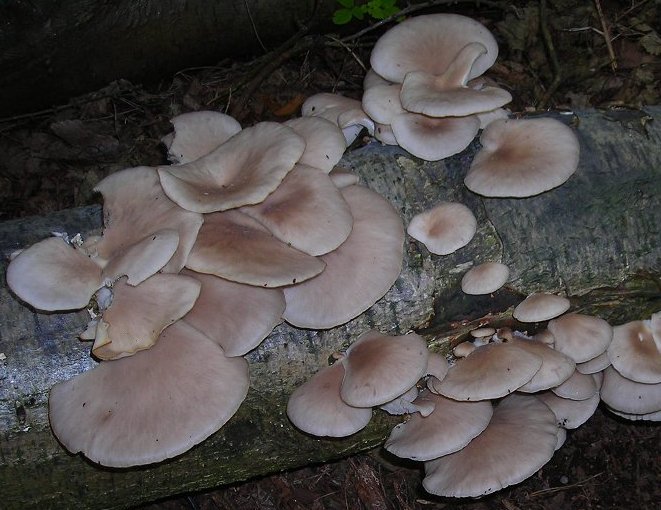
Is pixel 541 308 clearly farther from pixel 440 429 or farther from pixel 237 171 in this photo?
pixel 237 171

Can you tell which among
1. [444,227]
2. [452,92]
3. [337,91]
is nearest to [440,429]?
[444,227]

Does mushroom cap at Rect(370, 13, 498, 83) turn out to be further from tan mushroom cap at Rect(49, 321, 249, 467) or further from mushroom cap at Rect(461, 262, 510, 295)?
tan mushroom cap at Rect(49, 321, 249, 467)

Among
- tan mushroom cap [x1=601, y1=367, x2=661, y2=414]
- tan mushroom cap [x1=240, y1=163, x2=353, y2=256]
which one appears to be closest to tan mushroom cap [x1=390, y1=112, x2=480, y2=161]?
tan mushroom cap [x1=240, y1=163, x2=353, y2=256]

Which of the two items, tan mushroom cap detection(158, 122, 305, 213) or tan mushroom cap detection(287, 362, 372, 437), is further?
tan mushroom cap detection(287, 362, 372, 437)

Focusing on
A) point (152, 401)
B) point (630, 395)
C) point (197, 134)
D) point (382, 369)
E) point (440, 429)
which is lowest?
point (630, 395)

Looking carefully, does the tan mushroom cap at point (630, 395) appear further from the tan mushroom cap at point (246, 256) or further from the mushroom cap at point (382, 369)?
the tan mushroom cap at point (246, 256)
